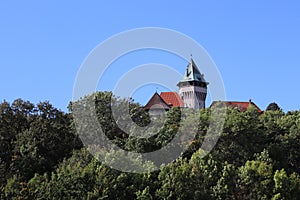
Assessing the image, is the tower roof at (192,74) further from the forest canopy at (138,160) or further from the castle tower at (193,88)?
the forest canopy at (138,160)

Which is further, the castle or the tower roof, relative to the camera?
the tower roof

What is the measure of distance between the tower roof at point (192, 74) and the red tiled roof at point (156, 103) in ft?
28.4

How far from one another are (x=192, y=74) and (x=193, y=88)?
199cm

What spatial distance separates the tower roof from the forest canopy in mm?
28067

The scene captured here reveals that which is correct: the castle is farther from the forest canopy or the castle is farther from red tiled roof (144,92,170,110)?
the forest canopy

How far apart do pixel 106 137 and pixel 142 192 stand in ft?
26.5

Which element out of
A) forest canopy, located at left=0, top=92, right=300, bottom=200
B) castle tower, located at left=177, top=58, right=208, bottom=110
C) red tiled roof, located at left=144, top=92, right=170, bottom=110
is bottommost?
forest canopy, located at left=0, top=92, right=300, bottom=200

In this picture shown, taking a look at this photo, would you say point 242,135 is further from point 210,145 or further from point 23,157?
point 23,157

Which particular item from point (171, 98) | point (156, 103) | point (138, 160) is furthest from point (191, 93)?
point (138, 160)

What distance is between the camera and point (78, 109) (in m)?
41.6

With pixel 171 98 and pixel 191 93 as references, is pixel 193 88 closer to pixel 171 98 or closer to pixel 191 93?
pixel 191 93

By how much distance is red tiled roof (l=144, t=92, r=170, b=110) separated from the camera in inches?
2557

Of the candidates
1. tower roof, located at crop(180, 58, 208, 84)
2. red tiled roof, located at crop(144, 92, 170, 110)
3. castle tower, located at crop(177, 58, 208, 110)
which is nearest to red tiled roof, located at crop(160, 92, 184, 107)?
castle tower, located at crop(177, 58, 208, 110)

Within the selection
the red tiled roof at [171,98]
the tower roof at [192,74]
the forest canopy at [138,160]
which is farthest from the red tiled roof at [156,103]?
the forest canopy at [138,160]
